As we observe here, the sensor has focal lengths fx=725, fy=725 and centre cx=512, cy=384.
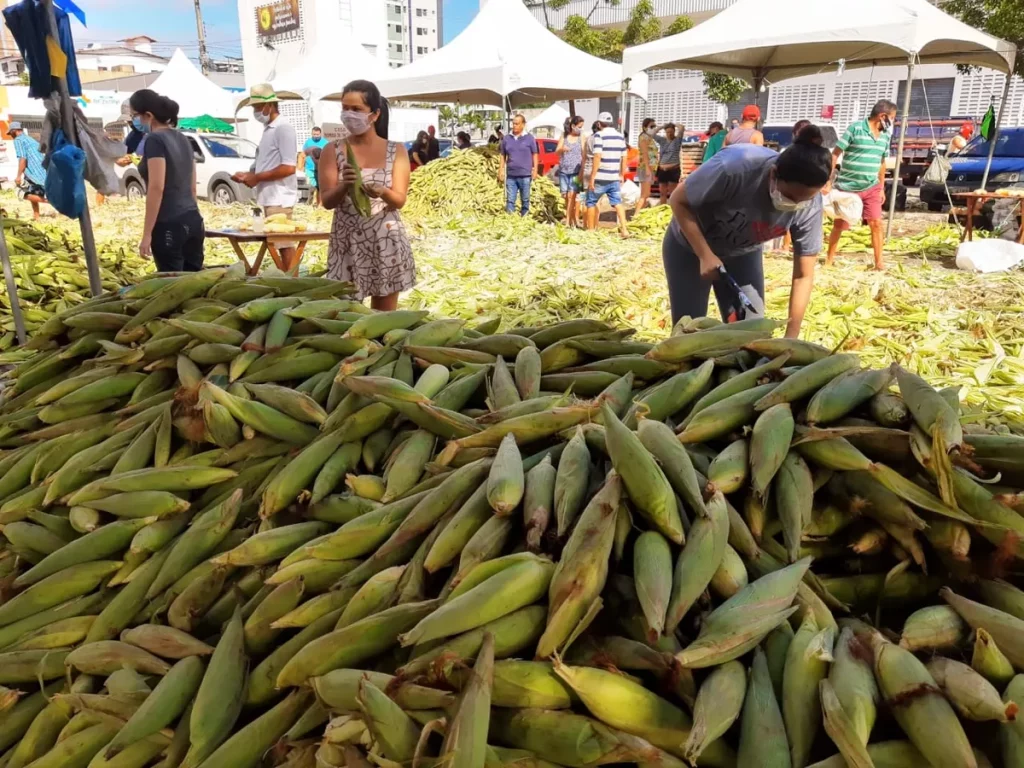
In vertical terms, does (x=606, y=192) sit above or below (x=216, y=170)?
below

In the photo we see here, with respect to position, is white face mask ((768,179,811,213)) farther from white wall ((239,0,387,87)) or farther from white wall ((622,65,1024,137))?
white wall ((239,0,387,87))

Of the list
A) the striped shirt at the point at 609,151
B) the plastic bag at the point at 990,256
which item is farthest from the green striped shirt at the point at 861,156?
the striped shirt at the point at 609,151

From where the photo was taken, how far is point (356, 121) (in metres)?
4.12

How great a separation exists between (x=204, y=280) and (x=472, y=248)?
313 inches

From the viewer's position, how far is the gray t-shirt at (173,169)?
5.11 m

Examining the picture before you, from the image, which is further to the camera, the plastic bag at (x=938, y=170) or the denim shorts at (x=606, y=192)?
the plastic bag at (x=938, y=170)

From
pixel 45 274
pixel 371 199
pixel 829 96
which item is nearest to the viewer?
pixel 371 199

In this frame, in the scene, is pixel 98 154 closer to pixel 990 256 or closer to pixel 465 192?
pixel 990 256

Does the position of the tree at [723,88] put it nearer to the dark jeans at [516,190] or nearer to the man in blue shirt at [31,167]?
the dark jeans at [516,190]

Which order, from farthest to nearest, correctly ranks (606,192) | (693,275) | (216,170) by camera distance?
(216,170) → (606,192) → (693,275)

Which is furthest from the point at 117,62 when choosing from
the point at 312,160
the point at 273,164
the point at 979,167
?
the point at 273,164

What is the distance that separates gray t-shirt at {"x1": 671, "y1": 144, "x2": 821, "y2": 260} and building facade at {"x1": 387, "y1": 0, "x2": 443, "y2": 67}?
3848 inches

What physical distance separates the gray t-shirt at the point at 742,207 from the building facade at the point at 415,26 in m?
97.7

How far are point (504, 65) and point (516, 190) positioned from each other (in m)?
2.41
